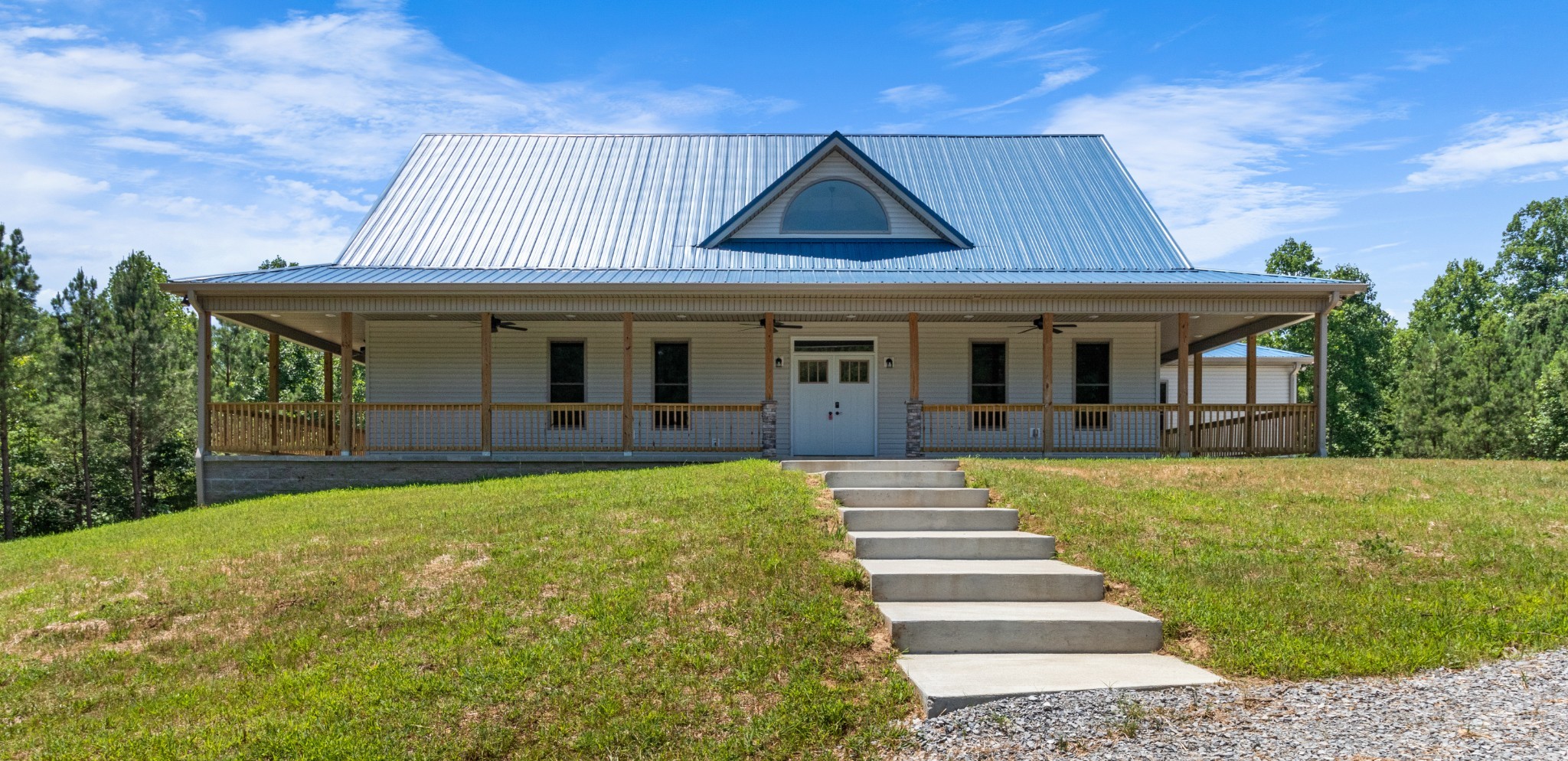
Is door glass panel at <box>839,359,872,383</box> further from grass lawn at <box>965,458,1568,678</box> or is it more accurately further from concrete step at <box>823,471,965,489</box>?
concrete step at <box>823,471,965,489</box>

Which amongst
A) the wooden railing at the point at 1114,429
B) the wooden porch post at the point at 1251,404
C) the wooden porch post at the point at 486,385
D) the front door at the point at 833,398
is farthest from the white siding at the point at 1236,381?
the wooden porch post at the point at 486,385

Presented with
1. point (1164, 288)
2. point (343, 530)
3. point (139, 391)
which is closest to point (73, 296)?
point (139, 391)

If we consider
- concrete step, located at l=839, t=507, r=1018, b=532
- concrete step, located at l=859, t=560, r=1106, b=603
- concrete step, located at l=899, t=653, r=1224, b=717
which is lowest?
concrete step, located at l=899, t=653, r=1224, b=717

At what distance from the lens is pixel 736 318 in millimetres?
17766

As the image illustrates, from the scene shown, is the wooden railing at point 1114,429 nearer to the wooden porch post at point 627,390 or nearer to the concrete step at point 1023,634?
the wooden porch post at point 627,390

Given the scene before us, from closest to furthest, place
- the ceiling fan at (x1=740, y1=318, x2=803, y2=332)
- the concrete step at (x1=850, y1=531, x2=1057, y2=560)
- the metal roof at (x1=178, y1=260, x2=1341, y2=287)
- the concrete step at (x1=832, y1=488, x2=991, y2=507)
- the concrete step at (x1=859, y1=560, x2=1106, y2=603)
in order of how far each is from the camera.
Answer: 1. the concrete step at (x1=859, y1=560, x2=1106, y2=603)
2. the concrete step at (x1=850, y1=531, x2=1057, y2=560)
3. the concrete step at (x1=832, y1=488, x2=991, y2=507)
4. the metal roof at (x1=178, y1=260, x2=1341, y2=287)
5. the ceiling fan at (x1=740, y1=318, x2=803, y2=332)

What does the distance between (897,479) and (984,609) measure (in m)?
4.26

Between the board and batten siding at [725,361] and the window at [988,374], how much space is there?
0.12m

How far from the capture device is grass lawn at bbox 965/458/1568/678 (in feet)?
20.5

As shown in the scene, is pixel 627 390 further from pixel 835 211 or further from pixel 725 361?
pixel 835 211

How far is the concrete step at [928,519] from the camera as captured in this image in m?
8.96

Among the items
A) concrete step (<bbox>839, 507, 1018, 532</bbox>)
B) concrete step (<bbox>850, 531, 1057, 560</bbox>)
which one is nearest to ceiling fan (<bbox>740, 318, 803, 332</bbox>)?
concrete step (<bbox>839, 507, 1018, 532</bbox>)

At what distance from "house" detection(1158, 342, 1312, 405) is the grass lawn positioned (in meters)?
12.9

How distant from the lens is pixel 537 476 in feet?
46.9
